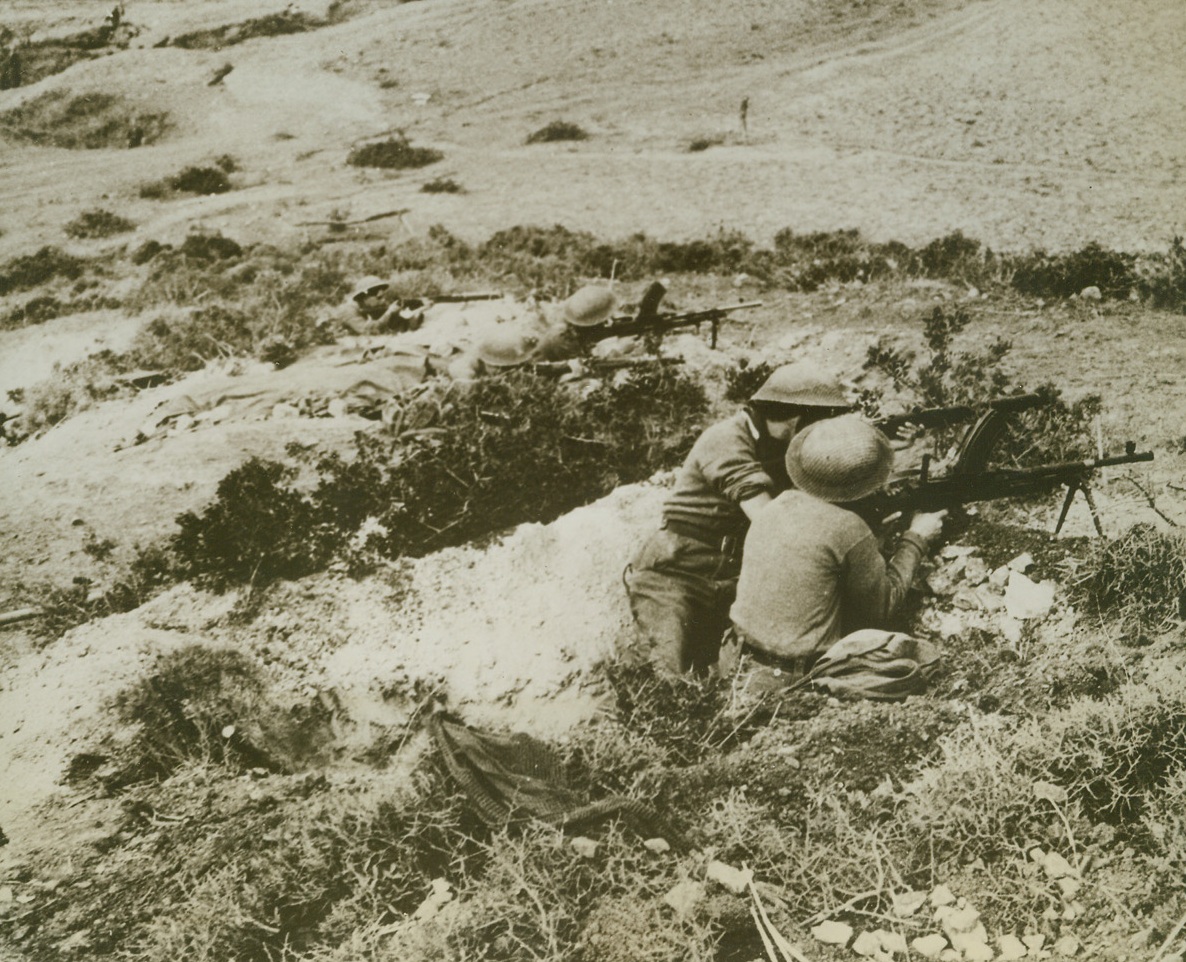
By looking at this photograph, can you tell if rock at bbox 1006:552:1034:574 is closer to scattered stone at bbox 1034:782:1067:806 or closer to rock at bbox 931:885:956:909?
scattered stone at bbox 1034:782:1067:806

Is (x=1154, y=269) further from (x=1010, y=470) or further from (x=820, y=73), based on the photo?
(x=820, y=73)

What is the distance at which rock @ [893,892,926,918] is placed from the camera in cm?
318

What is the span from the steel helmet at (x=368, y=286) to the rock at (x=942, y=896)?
25.2ft

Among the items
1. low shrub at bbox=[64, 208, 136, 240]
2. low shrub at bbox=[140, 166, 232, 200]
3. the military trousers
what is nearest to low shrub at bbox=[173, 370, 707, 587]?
the military trousers

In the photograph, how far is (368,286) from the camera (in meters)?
8.66

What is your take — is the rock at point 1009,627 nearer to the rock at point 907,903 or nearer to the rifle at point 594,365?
the rock at point 907,903

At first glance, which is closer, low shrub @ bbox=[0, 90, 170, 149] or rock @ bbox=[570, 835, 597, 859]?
rock @ bbox=[570, 835, 597, 859]

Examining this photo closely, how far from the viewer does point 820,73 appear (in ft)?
26.5

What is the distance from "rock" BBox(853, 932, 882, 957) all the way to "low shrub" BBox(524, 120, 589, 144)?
8.55 m

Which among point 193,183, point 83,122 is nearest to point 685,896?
point 83,122

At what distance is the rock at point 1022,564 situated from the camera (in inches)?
166

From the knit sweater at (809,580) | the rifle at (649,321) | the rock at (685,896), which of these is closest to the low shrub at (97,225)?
the rifle at (649,321)

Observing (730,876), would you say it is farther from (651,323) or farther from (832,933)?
(651,323)

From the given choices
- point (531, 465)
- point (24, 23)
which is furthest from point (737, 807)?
point (24, 23)
